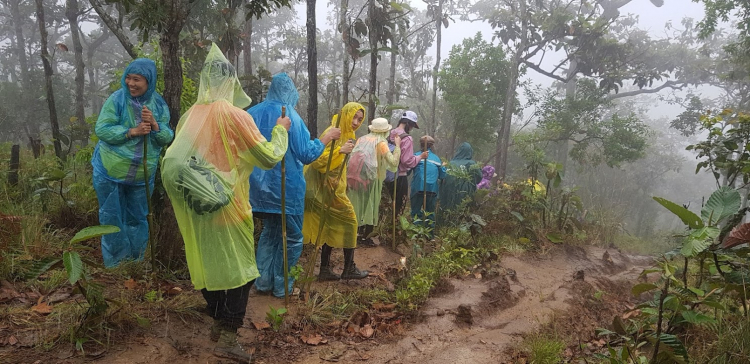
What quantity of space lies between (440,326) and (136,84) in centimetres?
294

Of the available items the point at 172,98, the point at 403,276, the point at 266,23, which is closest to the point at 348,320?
the point at 403,276

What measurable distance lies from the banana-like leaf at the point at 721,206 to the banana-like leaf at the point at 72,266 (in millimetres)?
3052

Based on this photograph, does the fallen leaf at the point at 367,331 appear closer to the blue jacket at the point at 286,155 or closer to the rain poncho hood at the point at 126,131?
the blue jacket at the point at 286,155

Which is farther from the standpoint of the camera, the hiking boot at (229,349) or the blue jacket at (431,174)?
the blue jacket at (431,174)

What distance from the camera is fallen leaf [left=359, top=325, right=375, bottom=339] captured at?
2.98m

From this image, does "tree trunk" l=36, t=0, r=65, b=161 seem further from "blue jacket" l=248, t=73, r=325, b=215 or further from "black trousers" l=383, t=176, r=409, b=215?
"black trousers" l=383, t=176, r=409, b=215

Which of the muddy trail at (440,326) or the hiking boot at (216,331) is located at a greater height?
the hiking boot at (216,331)

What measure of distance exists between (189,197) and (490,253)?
356cm

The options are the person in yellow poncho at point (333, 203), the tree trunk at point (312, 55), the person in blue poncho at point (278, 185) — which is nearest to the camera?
the person in blue poncho at point (278, 185)

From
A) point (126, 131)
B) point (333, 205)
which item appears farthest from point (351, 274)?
point (126, 131)

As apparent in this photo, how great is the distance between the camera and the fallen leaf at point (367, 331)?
2976 millimetres

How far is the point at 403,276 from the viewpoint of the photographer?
159 inches

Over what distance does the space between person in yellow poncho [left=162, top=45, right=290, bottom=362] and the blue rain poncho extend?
24.4 inches

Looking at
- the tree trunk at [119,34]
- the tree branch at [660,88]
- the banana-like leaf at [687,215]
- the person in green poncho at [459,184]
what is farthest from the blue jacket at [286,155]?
the tree branch at [660,88]
